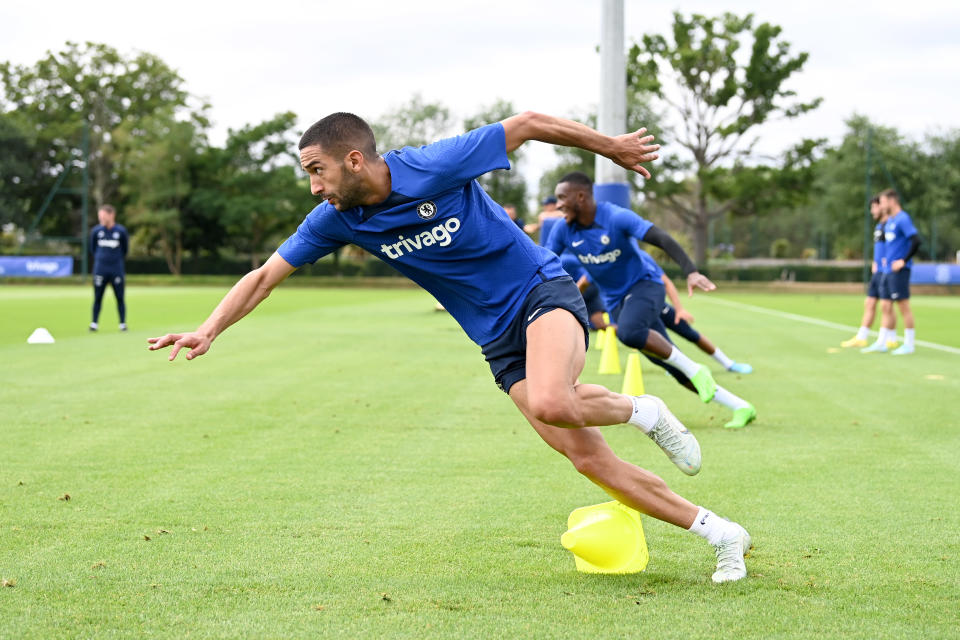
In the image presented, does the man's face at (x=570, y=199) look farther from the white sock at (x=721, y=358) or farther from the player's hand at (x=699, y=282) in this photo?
the white sock at (x=721, y=358)

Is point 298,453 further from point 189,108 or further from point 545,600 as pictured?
point 189,108

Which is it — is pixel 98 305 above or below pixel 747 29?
below

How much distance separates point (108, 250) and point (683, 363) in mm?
14305

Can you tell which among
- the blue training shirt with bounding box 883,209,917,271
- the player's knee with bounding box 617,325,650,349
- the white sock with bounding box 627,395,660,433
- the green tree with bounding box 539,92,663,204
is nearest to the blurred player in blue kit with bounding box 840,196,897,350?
the blue training shirt with bounding box 883,209,917,271

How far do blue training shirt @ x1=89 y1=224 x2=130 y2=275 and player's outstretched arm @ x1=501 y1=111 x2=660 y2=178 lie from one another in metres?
16.6

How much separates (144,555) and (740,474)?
11.7 ft

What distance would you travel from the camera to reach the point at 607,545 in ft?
13.5

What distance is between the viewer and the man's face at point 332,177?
398cm

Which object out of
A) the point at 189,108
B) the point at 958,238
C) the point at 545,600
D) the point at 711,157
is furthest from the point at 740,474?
the point at 958,238

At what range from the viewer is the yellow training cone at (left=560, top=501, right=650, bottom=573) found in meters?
4.13

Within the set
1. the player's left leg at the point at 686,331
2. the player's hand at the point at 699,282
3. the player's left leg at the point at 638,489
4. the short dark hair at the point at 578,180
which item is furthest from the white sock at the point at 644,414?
the player's left leg at the point at 686,331

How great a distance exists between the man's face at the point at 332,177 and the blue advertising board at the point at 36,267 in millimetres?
54620

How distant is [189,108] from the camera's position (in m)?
72.6

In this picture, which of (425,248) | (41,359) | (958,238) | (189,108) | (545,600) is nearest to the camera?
(545,600)
